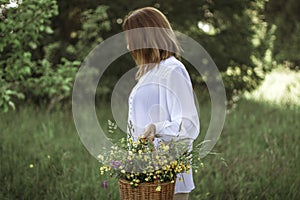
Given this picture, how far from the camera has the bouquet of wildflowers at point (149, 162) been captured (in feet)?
7.19

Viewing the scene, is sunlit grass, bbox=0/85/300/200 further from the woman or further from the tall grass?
the woman

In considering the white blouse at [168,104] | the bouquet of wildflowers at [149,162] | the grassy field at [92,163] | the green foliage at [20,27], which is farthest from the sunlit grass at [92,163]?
the bouquet of wildflowers at [149,162]

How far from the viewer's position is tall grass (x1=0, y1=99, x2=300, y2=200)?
4055 mm

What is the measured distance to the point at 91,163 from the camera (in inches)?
174

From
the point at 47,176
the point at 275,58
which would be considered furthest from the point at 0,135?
the point at 275,58

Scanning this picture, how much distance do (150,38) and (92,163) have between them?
223 cm

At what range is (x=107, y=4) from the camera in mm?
6484

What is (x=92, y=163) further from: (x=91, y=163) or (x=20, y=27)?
(x=20, y=27)

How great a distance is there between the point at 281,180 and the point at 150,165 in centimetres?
236

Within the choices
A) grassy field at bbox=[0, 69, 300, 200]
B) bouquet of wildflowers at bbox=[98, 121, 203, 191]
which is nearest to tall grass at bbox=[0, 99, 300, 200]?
grassy field at bbox=[0, 69, 300, 200]

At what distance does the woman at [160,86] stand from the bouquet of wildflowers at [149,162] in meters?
0.08

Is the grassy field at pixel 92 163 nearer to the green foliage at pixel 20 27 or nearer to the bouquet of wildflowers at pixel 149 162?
the green foliage at pixel 20 27

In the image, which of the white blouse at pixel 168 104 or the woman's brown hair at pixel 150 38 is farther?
the woman's brown hair at pixel 150 38

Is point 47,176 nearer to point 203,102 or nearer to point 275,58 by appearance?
point 203,102
